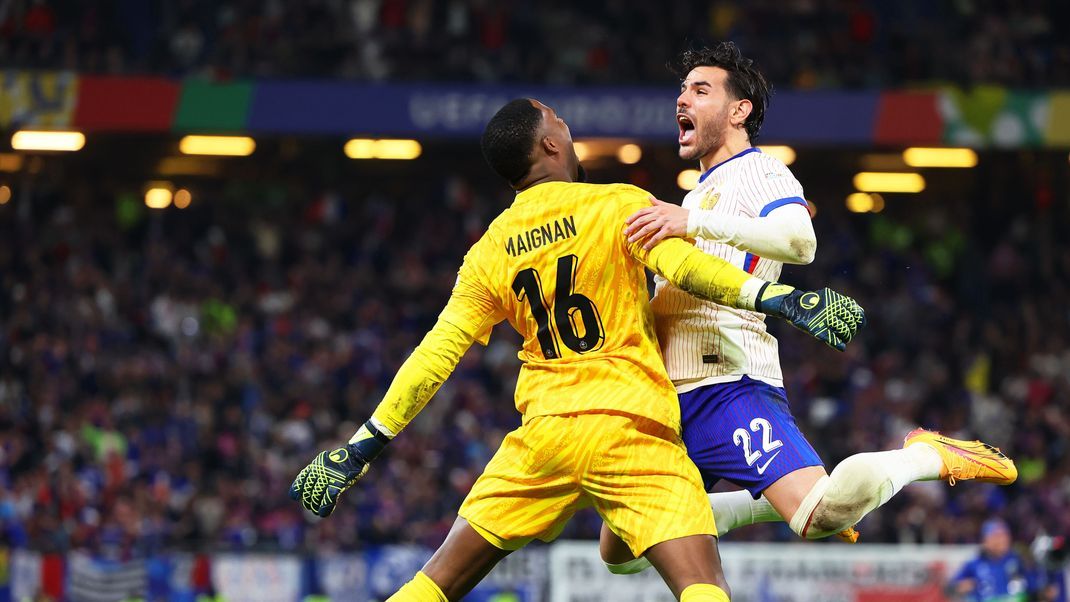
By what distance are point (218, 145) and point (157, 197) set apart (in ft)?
4.47

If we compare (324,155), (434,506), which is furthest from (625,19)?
(434,506)

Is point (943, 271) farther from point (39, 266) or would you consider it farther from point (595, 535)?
point (39, 266)

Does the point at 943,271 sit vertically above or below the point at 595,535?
above

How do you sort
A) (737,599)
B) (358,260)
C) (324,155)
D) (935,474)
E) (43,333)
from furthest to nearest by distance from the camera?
(324,155) → (358,260) → (43,333) → (737,599) → (935,474)

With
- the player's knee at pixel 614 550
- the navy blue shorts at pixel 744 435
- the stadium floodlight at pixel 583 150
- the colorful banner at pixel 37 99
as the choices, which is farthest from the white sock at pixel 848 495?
the stadium floodlight at pixel 583 150

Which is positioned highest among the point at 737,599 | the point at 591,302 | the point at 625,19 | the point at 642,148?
the point at 625,19

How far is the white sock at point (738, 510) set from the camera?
18.9ft

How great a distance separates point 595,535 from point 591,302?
34.0 feet

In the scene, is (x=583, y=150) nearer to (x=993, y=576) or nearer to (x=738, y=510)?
(x=993, y=576)

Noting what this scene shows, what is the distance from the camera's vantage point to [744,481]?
521cm

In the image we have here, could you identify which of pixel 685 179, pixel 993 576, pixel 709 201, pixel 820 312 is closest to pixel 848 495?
pixel 820 312

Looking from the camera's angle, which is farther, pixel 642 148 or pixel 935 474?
pixel 642 148

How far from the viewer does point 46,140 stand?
68.0ft

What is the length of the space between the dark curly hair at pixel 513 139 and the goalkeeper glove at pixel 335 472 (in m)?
1.00
